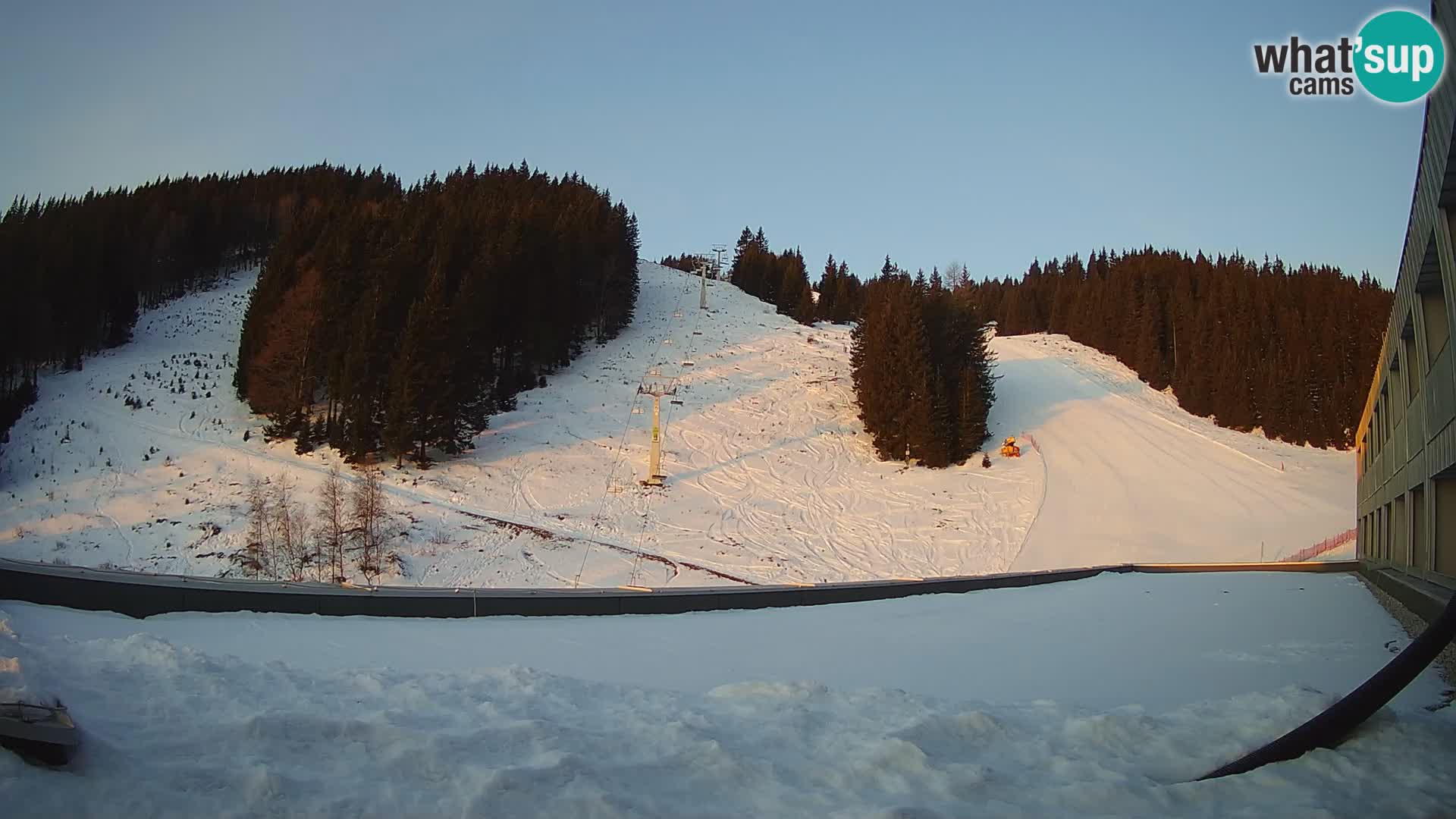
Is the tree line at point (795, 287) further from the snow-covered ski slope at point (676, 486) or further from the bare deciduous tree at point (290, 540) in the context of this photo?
the bare deciduous tree at point (290, 540)

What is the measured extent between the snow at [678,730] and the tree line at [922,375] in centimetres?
2612

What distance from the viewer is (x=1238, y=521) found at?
27.5m

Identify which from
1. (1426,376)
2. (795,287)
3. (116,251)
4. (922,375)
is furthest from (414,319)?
(795,287)

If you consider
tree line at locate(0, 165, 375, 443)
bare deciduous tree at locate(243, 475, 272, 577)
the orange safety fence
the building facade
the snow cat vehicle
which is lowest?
the orange safety fence

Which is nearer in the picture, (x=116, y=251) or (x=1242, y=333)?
(x=116, y=251)

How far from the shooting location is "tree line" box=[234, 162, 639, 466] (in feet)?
93.7

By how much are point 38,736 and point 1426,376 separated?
477 inches

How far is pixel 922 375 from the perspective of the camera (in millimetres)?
35031

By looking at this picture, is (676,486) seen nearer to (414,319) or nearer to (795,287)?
(414,319)

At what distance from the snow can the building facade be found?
1.76m

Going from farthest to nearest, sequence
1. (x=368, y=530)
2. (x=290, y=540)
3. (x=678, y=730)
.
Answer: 1. (x=368, y=530)
2. (x=290, y=540)
3. (x=678, y=730)

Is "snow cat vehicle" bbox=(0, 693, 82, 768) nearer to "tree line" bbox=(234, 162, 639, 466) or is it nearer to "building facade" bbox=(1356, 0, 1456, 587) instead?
"building facade" bbox=(1356, 0, 1456, 587)

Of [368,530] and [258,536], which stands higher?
[368,530]

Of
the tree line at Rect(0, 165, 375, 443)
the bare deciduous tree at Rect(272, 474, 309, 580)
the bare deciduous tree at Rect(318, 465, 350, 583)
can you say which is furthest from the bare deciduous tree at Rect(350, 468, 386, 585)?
the tree line at Rect(0, 165, 375, 443)
